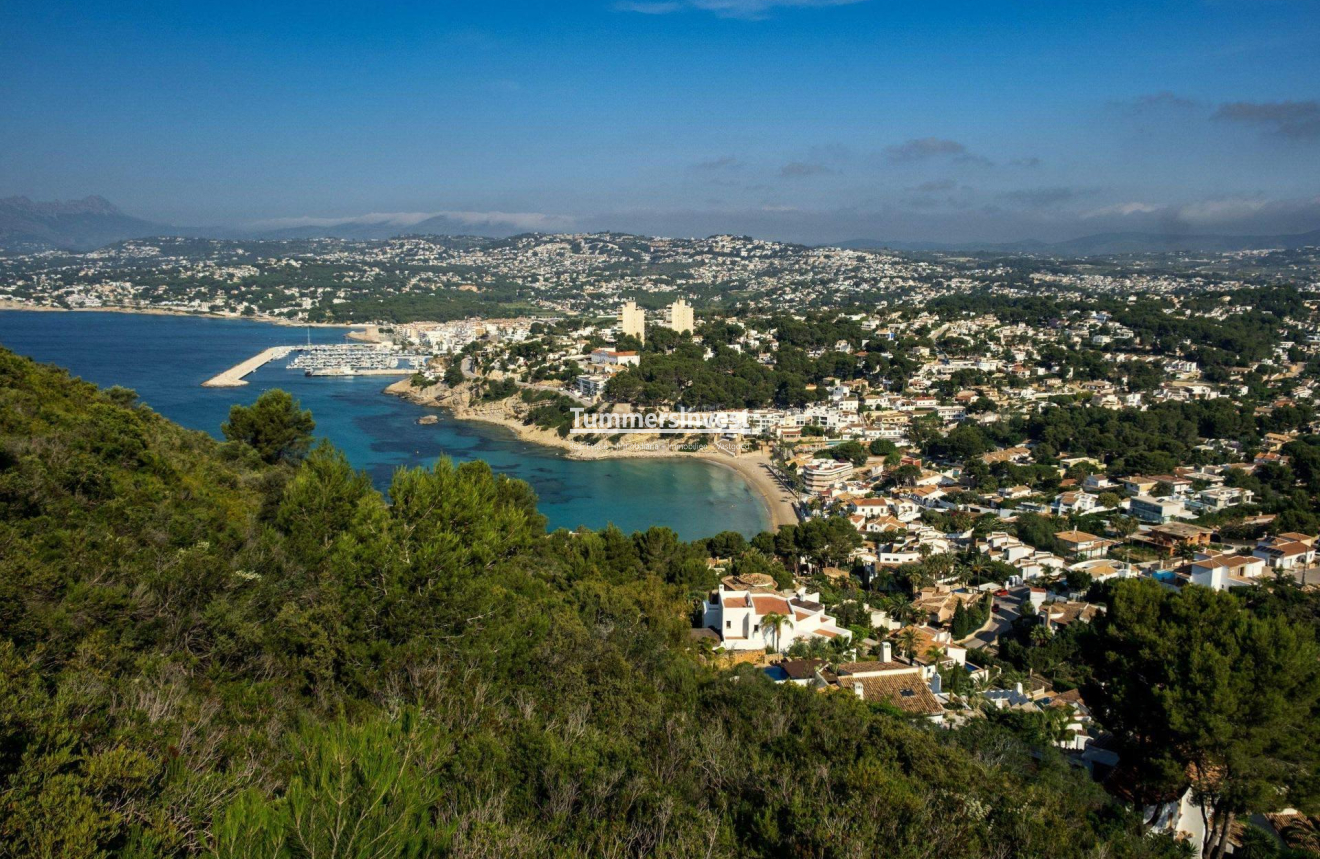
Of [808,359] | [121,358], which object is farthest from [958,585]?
[121,358]

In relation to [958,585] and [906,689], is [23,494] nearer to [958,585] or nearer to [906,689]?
[906,689]

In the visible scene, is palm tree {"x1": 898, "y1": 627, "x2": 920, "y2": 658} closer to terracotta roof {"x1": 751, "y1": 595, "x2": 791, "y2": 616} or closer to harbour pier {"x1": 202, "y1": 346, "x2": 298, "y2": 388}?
terracotta roof {"x1": 751, "y1": 595, "x2": 791, "y2": 616}

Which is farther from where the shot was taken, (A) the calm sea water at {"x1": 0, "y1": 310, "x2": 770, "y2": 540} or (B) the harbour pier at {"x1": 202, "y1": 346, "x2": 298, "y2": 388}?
(B) the harbour pier at {"x1": 202, "y1": 346, "x2": 298, "y2": 388}

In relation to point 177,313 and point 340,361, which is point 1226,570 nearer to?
point 340,361

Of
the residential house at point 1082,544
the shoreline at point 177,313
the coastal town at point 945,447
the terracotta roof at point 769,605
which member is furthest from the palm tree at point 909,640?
the shoreline at point 177,313

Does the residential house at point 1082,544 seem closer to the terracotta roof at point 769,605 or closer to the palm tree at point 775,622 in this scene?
the terracotta roof at point 769,605

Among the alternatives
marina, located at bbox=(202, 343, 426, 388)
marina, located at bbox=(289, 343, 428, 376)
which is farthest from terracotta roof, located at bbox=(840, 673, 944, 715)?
marina, located at bbox=(289, 343, 428, 376)
